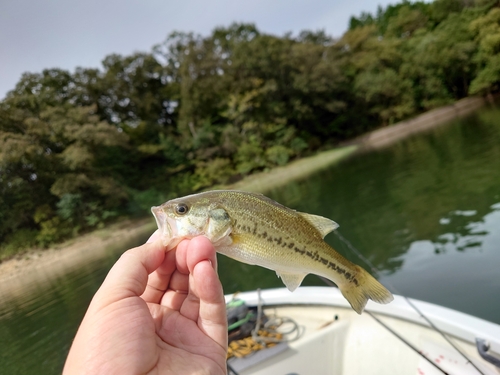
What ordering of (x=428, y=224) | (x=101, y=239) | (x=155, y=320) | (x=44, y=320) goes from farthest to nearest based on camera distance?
(x=101, y=239)
(x=44, y=320)
(x=428, y=224)
(x=155, y=320)

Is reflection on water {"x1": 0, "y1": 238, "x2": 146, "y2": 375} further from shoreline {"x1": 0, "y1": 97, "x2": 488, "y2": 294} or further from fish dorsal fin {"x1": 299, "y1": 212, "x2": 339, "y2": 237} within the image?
fish dorsal fin {"x1": 299, "y1": 212, "x2": 339, "y2": 237}

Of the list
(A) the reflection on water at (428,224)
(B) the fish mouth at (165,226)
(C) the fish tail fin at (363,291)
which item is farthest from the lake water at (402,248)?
(B) the fish mouth at (165,226)

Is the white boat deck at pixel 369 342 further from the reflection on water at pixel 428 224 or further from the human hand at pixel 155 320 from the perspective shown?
the reflection on water at pixel 428 224

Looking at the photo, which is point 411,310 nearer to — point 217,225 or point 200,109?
point 217,225

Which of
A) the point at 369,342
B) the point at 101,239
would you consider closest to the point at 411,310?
the point at 369,342

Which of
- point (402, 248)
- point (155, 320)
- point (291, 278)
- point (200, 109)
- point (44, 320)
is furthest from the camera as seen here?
point (200, 109)

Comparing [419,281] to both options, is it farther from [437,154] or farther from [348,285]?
[437,154]

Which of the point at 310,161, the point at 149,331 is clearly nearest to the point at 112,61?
the point at 310,161
